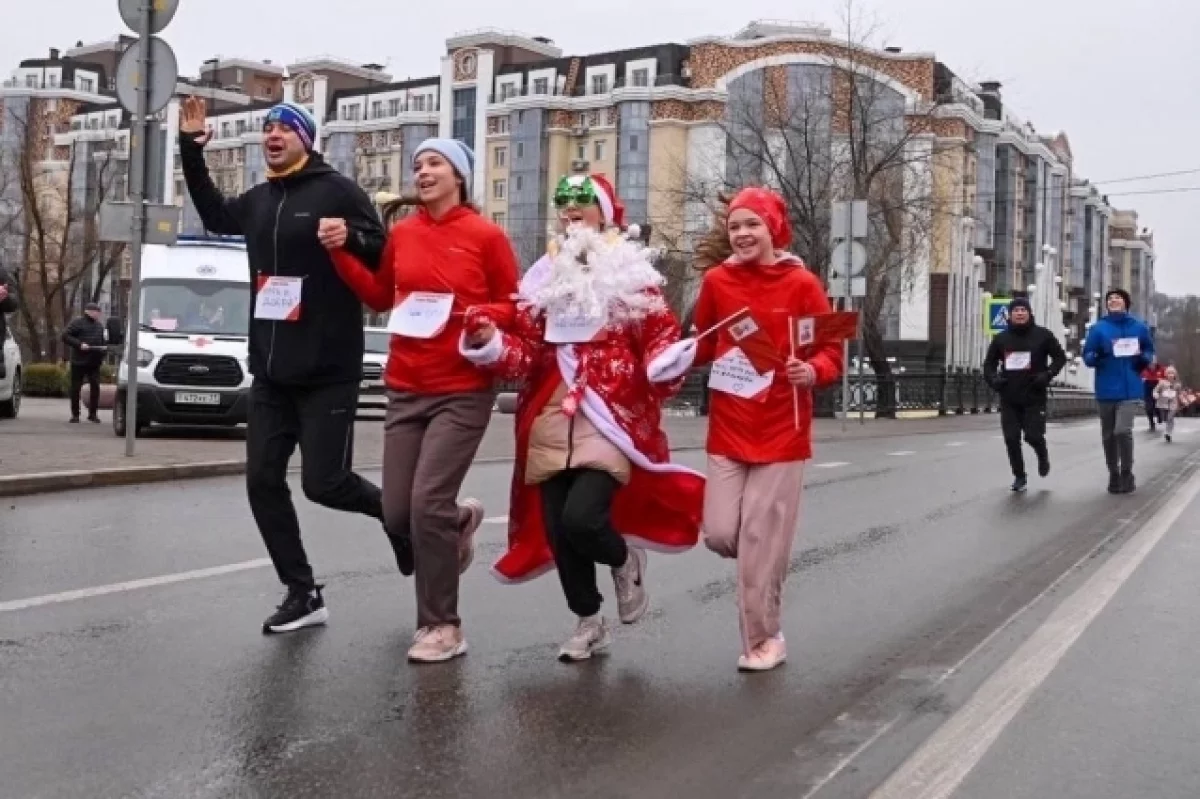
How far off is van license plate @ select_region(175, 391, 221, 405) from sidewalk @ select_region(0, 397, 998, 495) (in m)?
0.45

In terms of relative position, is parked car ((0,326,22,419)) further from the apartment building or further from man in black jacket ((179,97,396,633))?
the apartment building

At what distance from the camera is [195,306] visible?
18703 mm

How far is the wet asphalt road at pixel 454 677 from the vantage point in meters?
4.20

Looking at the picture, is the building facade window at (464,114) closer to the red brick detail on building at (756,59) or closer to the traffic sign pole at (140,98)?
the red brick detail on building at (756,59)

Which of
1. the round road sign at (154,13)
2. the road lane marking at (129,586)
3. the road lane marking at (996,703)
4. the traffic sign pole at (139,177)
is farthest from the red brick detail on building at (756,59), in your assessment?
the road lane marking at (129,586)

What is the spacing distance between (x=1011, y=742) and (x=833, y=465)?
41.1ft

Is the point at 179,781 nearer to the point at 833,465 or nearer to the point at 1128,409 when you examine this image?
the point at 1128,409

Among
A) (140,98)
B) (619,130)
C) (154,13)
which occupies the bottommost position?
(140,98)

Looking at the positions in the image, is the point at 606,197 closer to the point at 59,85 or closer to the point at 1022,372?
the point at 1022,372

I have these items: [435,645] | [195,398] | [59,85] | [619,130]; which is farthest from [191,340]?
[59,85]

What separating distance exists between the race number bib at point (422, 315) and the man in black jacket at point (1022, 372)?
9.78 metres

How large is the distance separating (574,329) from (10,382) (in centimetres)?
1733

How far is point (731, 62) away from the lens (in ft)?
305

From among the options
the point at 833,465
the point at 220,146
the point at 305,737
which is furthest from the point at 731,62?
the point at 305,737
